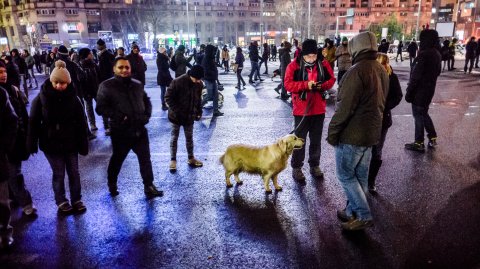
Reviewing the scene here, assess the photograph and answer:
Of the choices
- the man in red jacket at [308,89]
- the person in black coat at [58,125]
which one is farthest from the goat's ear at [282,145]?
the person in black coat at [58,125]

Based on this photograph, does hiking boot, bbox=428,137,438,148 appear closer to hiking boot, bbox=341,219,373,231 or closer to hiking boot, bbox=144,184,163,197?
hiking boot, bbox=341,219,373,231

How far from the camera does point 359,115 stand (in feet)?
11.8

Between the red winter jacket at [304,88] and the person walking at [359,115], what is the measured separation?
1500mm

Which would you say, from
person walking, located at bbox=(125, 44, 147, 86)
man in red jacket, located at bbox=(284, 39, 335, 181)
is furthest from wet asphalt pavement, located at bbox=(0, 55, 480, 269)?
person walking, located at bbox=(125, 44, 147, 86)

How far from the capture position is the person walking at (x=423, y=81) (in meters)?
6.48

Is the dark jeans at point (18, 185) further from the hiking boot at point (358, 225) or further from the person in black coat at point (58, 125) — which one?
the hiking boot at point (358, 225)

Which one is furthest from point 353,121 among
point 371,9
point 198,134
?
point 371,9

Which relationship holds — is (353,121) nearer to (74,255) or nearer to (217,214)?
(217,214)

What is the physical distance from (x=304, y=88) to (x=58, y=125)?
3356 mm

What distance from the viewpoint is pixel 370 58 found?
353cm

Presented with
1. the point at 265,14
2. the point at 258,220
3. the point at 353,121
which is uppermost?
the point at 265,14

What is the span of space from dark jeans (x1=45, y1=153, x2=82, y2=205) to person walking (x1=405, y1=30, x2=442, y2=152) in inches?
232

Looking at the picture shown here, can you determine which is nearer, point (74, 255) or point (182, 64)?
point (74, 255)

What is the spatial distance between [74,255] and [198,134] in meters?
5.08
